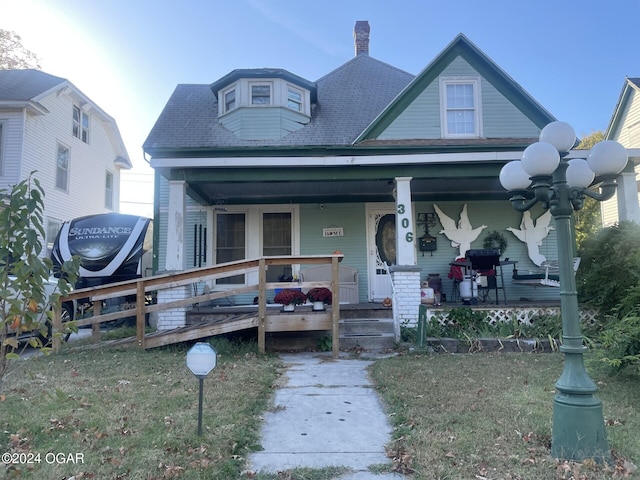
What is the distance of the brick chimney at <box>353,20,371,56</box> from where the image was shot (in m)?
13.7

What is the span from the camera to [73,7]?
350 inches

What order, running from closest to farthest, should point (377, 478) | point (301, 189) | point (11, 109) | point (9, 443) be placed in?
1. point (377, 478)
2. point (9, 443)
3. point (301, 189)
4. point (11, 109)

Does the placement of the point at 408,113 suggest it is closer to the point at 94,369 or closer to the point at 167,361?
the point at 167,361

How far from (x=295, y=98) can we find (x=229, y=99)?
1591 mm

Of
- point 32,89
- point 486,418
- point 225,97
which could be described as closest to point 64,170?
point 32,89

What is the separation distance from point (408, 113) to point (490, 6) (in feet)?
12.3

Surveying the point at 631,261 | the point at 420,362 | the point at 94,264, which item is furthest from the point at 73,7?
the point at 631,261

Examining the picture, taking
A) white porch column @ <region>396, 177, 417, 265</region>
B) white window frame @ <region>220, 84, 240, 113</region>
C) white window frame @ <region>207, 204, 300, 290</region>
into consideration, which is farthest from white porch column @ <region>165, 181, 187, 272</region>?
white porch column @ <region>396, 177, 417, 265</region>

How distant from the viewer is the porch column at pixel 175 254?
7.86 meters

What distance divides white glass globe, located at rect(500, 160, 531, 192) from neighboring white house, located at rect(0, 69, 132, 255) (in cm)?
1319

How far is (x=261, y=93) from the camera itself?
10375mm

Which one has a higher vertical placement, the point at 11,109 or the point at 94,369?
the point at 11,109

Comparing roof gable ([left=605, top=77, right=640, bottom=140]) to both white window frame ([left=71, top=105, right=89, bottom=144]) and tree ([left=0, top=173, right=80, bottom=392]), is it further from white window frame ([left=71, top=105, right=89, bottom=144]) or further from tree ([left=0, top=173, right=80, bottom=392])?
white window frame ([left=71, top=105, right=89, bottom=144])

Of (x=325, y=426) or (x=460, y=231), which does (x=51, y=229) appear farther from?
(x=325, y=426)
